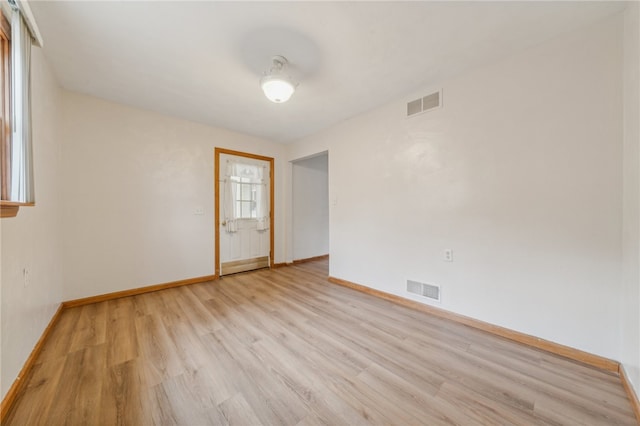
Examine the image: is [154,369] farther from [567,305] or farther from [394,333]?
[567,305]

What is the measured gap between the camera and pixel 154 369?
159cm

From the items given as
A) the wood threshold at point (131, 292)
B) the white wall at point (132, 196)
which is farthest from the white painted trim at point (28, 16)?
the wood threshold at point (131, 292)

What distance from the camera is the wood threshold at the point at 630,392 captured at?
49.0 inches

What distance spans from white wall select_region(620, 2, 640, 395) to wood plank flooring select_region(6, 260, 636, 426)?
30cm

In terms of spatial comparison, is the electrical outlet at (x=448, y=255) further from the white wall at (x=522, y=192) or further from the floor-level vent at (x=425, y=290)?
the floor-level vent at (x=425, y=290)

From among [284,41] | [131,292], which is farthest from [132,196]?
[284,41]

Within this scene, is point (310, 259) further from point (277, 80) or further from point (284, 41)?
point (284, 41)

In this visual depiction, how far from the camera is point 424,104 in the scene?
255cm

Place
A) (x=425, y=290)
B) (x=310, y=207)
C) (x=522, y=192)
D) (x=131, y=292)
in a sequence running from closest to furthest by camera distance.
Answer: (x=522, y=192) < (x=425, y=290) < (x=131, y=292) < (x=310, y=207)

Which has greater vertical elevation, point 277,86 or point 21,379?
point 277,86

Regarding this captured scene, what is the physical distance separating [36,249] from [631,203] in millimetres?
4407

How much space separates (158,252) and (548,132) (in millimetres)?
4647

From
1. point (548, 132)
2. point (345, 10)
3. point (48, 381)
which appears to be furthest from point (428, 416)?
point (345, 10)

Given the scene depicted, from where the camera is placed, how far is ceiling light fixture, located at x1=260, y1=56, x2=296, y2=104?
202cm
